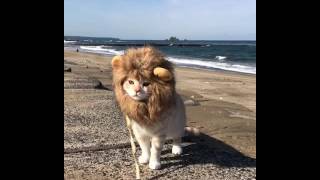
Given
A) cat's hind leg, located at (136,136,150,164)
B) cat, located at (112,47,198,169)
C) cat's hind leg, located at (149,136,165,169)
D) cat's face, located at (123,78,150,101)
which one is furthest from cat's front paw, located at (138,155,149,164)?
cat's face, located at (123,78,150,101)

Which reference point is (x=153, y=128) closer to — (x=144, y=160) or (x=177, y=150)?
(x=144, y=160)

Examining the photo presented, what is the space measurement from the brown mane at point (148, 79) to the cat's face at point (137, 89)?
0.12 feet

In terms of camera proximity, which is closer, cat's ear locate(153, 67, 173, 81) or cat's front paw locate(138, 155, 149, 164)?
cat's ear locate(153, 67, 173, 81)

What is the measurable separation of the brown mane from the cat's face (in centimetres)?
4

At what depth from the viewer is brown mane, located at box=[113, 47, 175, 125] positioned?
4.03 metres

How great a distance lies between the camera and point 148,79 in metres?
4.02

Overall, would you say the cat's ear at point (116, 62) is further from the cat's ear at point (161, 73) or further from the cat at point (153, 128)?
the cat's ear at point (161, 73)

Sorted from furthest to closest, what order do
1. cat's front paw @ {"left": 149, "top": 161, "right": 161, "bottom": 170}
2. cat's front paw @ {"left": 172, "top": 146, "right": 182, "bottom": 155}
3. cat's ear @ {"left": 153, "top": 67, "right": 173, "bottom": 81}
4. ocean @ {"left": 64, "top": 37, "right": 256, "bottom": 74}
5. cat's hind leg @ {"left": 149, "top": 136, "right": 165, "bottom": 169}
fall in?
ocean @ {"left": 64, "top": 37, "right": 256, "bottom": 74}, cat's front paw @ {"left": 172, "top": 146, "right": 182, "bottom": 155}, cat's front paw @ {"left": 149, "top": 161, "right": 161, "bottom": 170}, cat's hind leg @ {"left": 149, "top": 136, "right": 165, "bottom": 169}, cat's ear @ {"left": 153, "top": 67, "right": 173, "bottom": 81}

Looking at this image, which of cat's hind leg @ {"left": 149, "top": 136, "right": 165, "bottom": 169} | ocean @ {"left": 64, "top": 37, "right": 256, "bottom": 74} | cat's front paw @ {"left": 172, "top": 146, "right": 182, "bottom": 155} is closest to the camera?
cat's hind leg @ {"left": 149, "top": 136, "right": 165, "bottom": 169}

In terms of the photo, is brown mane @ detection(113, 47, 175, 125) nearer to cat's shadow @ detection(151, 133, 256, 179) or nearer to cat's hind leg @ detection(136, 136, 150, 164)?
cat's hind leg @ detection(136, 136, 150, 164)

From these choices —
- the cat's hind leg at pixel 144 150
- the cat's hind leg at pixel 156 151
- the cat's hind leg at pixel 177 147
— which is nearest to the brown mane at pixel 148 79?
the cat's hind leg at pixel 156 151
